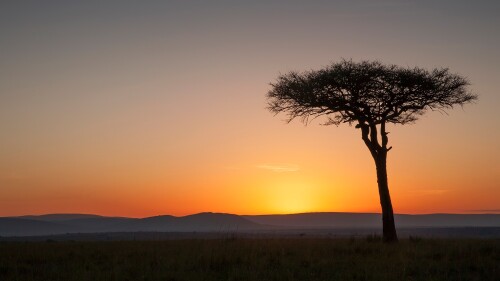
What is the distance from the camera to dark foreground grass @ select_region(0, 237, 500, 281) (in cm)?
1602

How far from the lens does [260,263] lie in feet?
58.9

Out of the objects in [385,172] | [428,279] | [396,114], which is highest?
[396,114]

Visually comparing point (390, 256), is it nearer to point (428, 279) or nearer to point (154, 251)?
point (428, 279)

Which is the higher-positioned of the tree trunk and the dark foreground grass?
the tree trunk

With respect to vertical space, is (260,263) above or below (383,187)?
below

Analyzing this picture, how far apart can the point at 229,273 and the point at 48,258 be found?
301 inches

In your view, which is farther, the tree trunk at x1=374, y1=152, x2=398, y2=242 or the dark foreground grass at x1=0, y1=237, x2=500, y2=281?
the tree trunk at x1=374, y1=152, x2=398, y2=242

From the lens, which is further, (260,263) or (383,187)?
(383,187)

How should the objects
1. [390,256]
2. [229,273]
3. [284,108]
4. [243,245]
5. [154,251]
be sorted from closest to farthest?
[229,273]
[390,256]
[154,251]
[243,245]
[284,108]

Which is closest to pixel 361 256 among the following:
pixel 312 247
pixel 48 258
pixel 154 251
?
pixel 312 247

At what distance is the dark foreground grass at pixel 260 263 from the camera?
16.0m

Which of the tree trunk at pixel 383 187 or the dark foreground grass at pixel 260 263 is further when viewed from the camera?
the tree trunk at pixel 383 187

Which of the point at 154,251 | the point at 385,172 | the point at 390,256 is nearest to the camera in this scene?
the point at 390,256

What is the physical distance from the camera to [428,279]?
15148 millimetres
